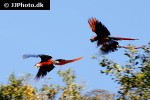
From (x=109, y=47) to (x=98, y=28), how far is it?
1.00 meters

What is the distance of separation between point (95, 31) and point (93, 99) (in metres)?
10.3

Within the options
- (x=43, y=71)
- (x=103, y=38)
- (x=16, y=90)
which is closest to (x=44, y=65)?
(x=43, y=71)

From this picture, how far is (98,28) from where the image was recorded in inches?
905

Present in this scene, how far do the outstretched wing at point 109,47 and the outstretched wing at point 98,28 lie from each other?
1.29 ft

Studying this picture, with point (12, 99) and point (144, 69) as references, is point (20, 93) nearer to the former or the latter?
point (12, 99)

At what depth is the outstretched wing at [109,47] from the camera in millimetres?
22766

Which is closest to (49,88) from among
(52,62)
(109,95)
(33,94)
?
(33,94)

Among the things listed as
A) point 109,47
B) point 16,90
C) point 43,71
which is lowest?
point 16,90

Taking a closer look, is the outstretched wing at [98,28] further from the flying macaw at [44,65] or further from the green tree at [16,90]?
the green tree at [16,90]

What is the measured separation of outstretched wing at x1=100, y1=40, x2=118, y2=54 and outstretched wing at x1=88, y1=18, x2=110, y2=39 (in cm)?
39

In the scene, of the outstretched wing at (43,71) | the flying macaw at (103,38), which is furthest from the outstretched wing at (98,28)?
the outstretched wing at (43,71)

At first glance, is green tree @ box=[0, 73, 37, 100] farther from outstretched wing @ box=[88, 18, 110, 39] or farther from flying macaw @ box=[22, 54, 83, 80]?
outstretched wing @ box=[88, 18, 110, 39]

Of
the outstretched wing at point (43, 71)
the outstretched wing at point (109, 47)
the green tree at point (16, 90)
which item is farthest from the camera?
the green tree at point (16, 90)

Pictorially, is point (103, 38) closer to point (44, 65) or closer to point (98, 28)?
point (98, 28)
